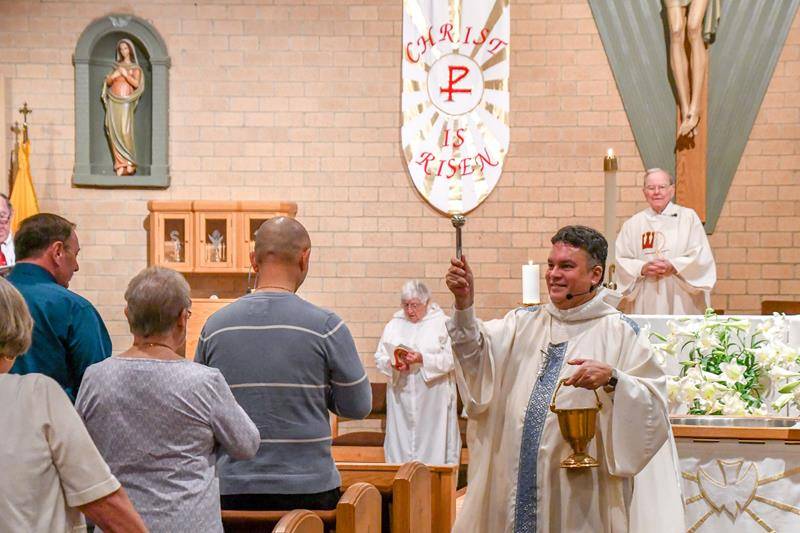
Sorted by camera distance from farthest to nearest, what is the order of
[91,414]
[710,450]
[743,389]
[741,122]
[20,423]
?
[741,122] → [743,389] → [710,450] → [91,414] → [20,423]

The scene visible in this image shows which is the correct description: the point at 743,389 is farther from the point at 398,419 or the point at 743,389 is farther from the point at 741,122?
the point at 741,122

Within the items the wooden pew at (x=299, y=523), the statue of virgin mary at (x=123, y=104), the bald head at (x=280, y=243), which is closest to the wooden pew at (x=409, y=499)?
the wooden pew at (x=299, y=523)

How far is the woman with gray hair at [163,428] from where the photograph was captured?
8.58ft

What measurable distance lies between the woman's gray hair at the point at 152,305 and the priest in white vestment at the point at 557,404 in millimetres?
843

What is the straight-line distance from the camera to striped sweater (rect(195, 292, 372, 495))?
3033 millimetres

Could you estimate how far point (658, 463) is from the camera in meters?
3.40

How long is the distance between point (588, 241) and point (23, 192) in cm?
682

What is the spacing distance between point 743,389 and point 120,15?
22.7 ft

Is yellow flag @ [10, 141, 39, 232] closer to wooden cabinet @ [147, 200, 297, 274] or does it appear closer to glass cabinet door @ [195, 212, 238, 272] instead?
wooden cabinet @ [147, 200, 297, 274]

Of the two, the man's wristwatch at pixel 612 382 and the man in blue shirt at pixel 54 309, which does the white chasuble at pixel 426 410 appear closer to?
the man in blue shirt at pixel 54 309

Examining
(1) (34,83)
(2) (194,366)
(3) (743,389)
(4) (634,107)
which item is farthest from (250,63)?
(2) (194,366)

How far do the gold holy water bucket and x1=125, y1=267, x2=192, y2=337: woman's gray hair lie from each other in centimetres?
111

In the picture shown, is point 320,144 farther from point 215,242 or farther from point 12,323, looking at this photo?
point 12,323

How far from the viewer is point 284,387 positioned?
3049mm
